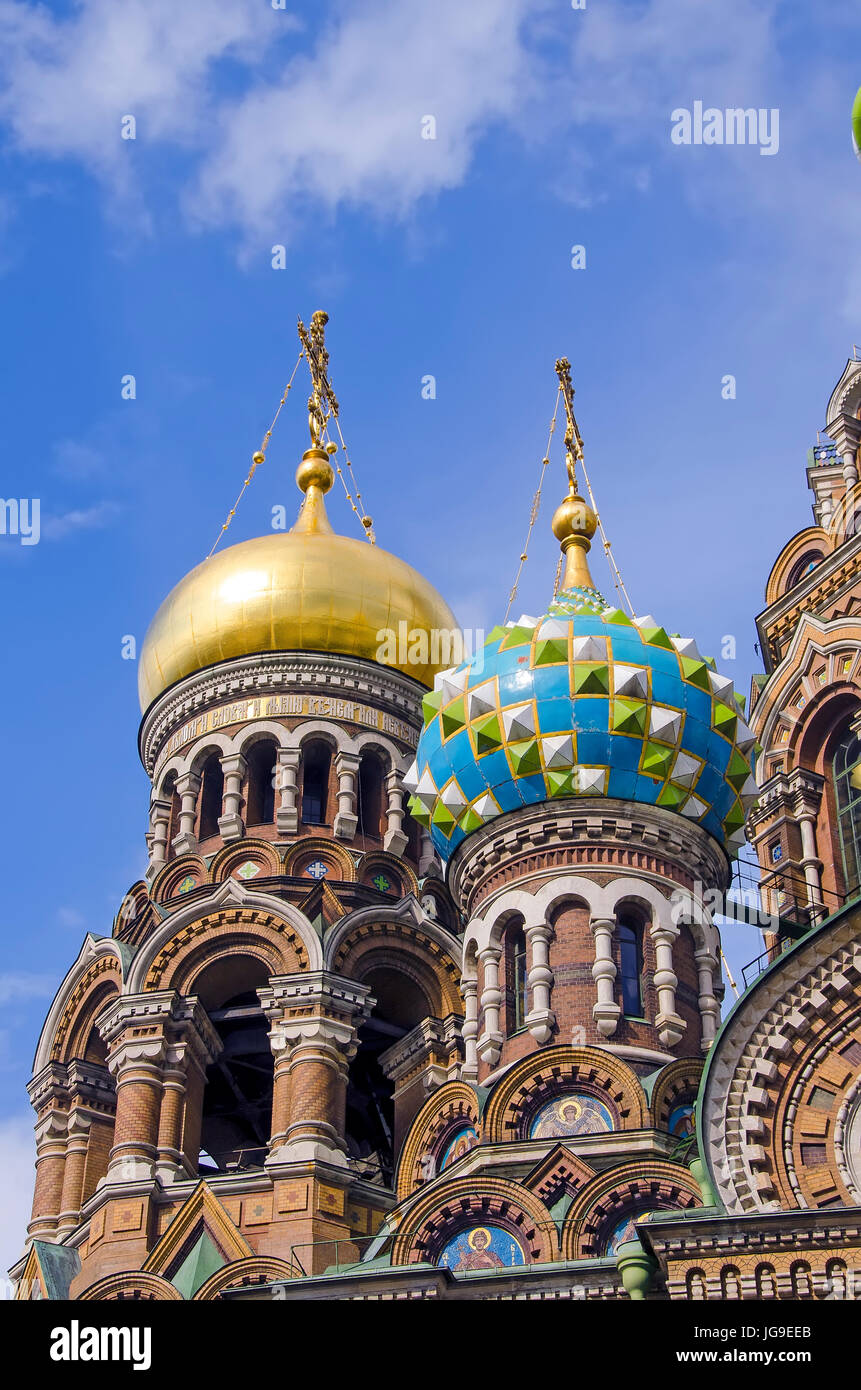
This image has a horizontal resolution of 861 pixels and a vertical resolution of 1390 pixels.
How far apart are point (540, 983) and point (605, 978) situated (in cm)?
57

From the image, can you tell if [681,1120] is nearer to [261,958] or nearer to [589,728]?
[589,728]

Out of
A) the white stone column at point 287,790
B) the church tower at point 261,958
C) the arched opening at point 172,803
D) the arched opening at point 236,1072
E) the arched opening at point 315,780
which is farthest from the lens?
the arched opening at point 172,803

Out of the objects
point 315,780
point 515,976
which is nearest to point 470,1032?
point 515,976

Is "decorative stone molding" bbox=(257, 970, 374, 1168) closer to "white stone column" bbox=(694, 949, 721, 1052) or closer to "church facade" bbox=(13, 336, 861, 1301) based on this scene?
"church facade" bbox=(13, 336, 861, 1301)

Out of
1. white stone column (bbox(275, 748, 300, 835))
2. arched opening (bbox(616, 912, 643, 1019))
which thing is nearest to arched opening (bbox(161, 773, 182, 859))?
white stone column (bbox(275, 748, 300, 835))

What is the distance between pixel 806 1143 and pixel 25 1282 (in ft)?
32.0

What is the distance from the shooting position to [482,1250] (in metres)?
16.9

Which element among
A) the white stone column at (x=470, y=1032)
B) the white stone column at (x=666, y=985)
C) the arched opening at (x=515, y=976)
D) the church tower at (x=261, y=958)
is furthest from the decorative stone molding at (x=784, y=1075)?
the church tower at (x=261, y=958)

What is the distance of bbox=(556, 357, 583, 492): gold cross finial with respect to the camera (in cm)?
2380

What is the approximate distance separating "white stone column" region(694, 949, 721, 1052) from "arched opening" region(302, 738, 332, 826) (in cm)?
558

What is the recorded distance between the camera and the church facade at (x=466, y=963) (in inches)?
579

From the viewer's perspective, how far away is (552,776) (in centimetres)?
1917

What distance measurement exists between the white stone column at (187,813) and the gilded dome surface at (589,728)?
4.25m

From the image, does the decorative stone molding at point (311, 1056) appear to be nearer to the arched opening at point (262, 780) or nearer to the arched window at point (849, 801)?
the arched opening at point (262, 780)
